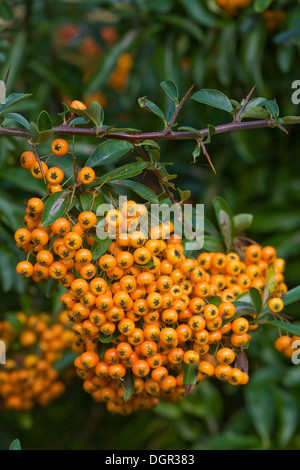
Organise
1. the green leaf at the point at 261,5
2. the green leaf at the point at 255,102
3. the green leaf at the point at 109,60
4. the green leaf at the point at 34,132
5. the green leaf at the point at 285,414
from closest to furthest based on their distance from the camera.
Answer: the green leaf at the point at 34,132 → the green leaf at the point at 255,102 → the green leaf at the point at 261,5 → the green leaf at the point at 285,414 → the green leaf at the point at 109,60

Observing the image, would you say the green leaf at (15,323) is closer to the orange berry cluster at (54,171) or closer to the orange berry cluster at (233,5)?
the orange berry cluster at (54,171)

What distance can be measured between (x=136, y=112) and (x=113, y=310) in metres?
1.57

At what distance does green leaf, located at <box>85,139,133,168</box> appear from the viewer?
1.01 m

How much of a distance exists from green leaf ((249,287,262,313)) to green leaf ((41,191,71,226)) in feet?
1.33

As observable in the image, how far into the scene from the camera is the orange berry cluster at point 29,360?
156 cm

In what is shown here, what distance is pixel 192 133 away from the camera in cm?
92

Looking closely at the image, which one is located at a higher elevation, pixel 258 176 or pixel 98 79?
pixel 98 79

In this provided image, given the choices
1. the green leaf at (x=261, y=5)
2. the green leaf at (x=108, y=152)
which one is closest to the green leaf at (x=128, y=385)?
the green leaf at (x=108, y=152)

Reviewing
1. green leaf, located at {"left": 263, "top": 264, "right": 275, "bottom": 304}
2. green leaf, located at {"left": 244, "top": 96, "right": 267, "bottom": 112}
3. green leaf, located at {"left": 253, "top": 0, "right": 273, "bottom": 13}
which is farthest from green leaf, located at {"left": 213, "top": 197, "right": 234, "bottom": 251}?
green leaf, located at {"left": 253, "top": 0, "right": 273, "bottom": 13}

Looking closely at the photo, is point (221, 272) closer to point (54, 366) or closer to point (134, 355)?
point (134, 355)

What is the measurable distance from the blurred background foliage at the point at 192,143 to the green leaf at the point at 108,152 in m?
0.58

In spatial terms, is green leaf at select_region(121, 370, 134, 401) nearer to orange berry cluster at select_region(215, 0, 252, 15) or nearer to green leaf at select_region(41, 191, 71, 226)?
green leaf at select_region(41, 191, 71, 226)

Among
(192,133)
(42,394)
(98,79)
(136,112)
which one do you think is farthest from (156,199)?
(136,112)

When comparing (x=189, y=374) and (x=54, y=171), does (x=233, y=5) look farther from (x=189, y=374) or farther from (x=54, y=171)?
(x=189, y=374)
